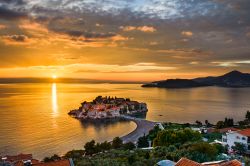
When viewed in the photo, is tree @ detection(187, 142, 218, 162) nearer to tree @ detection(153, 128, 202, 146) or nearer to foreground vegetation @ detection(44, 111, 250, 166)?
foreground vegetation @ detection(44, 111, 250, 166)

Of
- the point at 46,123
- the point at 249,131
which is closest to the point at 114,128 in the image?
the point at 46,123

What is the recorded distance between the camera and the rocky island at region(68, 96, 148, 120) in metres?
75.1

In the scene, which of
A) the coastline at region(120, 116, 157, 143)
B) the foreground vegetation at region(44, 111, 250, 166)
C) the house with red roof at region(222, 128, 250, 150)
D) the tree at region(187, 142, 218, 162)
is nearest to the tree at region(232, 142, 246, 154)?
the foreground vegetation at region(44, 111, 250, 166)

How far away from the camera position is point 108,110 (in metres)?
77.6

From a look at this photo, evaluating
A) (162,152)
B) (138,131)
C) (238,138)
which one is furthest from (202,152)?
(138,131)

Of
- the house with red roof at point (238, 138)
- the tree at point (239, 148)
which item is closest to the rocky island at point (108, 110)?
the house with red roof at point (238, 138)

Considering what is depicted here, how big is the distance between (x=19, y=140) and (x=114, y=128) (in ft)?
65.3

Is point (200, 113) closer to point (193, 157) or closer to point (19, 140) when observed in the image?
point (19, 140)

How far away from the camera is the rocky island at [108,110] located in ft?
246

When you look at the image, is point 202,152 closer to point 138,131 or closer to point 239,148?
point 239,148

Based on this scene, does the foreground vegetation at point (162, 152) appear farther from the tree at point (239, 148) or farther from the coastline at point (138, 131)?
the coastline at point (138, 131)

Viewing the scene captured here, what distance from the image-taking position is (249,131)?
2780 cm

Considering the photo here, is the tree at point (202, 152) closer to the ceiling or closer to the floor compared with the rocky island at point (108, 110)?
closer to the ceiling

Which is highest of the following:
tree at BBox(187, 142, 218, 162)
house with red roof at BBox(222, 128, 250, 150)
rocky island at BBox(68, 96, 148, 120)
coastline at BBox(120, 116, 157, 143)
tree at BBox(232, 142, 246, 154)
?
tree at BBox(187, 142, 218, 162)
